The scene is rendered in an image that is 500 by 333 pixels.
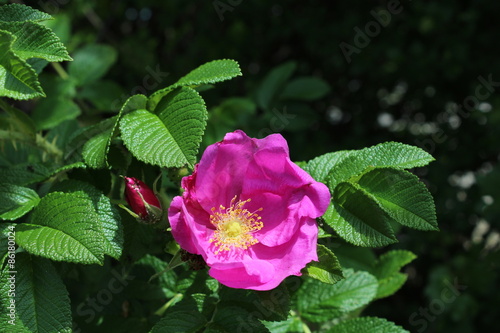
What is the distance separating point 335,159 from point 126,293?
0.57 meters

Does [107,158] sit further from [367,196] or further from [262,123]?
[262,123]

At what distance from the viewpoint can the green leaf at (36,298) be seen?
0.93 m

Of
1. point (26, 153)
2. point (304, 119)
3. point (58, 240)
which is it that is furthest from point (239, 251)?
point (304, 119)

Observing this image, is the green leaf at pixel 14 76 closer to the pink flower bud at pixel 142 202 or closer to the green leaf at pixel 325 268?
the pink flower bud at pixel 142 202

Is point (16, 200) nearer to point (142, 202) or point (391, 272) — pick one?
point (142, 202)

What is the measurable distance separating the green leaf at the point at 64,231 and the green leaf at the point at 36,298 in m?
0.06

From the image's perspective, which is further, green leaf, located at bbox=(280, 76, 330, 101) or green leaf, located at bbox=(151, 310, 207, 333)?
green leaf, located at bbox=(280, 76, 330, 101)

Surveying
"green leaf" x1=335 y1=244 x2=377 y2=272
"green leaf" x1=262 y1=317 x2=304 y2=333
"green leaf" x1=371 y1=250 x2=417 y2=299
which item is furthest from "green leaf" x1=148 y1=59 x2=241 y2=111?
"green leaf" x1=335 y1=244 x2=377 y2=272

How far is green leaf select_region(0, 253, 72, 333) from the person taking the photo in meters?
0.93

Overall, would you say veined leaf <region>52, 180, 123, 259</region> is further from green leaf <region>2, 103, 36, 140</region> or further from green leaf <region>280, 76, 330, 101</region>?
green leaf <region>280, 76, 330, 101</region>

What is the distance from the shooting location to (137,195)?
981mm

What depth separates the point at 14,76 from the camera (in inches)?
37.0

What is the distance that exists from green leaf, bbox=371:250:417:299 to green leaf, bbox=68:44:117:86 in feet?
3.90

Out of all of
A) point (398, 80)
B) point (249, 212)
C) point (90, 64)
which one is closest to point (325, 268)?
point (249, 212)
